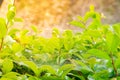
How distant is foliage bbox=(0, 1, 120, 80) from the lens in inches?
21.9

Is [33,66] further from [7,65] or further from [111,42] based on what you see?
[111,42]

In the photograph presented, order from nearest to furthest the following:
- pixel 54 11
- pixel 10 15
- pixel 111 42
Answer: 1. pixel 111 42
2. pixel 10 15
3. pixel 54 11

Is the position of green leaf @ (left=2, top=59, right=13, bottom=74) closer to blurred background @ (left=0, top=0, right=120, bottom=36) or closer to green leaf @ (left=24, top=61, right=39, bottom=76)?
green leaf @ (left=24, top=61, right=39, bottom=76)

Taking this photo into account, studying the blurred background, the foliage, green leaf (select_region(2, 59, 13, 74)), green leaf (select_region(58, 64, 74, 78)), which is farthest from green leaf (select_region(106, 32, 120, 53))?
the blurred background

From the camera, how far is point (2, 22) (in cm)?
69

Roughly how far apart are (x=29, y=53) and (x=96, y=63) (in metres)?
0.25

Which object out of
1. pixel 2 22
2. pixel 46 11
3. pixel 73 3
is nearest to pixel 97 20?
pixel 2 22

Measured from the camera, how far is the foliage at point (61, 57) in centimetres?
56

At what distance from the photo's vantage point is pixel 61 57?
750 millimetres

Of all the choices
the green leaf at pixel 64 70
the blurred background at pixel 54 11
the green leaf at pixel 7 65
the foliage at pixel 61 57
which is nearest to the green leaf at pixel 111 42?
the foliage at pixel 61 57

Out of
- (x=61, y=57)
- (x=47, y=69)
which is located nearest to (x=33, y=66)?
(x=47, y=69)

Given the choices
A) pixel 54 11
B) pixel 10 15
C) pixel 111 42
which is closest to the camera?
pixel 111 42

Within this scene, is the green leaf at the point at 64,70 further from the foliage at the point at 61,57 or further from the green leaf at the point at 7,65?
the green leaf at the point at 7,65

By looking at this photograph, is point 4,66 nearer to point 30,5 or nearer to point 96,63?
point 96,63
